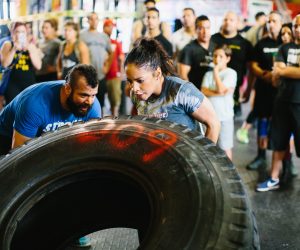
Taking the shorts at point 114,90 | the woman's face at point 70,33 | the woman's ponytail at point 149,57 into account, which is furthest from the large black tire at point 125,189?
the shorts at point 114,90

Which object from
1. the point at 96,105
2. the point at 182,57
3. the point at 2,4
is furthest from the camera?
the point at 2,4

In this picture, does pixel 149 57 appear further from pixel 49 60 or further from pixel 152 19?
pixel 49 60

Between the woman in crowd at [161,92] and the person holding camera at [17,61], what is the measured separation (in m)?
2.93

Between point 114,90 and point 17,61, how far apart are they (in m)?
1.71

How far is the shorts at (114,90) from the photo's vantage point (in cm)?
652

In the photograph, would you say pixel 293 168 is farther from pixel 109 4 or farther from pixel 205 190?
pixel 109 4

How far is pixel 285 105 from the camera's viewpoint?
13.3 feet

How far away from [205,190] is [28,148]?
0.90 m

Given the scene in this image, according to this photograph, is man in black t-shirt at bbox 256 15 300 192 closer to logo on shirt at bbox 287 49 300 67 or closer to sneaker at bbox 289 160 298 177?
logo on shirt at bbox 287 49 300 67

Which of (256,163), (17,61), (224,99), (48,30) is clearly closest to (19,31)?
(17,61)

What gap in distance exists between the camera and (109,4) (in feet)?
30.3

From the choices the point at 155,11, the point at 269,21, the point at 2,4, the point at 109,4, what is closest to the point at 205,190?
the point at 269,21

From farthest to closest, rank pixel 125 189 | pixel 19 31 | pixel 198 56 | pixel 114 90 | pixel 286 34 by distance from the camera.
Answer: pixel 114 90
pixel 19 31
pixel 198 56
pixel 286 34
pixel 125 189

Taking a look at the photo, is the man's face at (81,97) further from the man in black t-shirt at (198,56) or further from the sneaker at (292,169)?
the sneaker at (292,169)
